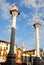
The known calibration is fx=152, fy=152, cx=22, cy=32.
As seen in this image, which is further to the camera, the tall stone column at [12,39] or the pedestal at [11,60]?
the tall stone column at [12,39]

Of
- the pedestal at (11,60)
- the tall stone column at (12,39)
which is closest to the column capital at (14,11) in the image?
the tall stone column at (12,39)

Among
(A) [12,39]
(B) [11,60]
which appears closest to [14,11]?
(A) [12,39]

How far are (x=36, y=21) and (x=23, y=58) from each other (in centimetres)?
3218

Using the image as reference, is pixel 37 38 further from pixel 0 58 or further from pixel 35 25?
pixel 0 58

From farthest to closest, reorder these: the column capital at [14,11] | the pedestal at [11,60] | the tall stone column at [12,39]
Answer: the column capital at [14,11]
the tall stone column at [12,39]
the pedestal at [11,60]

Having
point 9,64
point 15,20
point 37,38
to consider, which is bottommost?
point 9,64

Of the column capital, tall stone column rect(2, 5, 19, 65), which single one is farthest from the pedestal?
the column capital

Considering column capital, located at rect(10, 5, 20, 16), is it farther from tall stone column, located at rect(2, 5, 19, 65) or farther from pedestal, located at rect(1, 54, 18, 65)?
pedestal, located at rect(1, 54, 18, 65)

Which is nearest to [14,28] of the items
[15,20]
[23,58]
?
[15,20]

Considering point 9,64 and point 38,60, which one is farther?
point 38,60

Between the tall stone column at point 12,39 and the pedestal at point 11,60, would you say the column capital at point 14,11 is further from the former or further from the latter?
the pedestal at point 11,60

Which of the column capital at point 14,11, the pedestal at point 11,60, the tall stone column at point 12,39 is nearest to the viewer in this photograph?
the pedestal at point 11,60

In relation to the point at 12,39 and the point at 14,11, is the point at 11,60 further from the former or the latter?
the point at 14,11

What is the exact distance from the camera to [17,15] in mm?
24172
